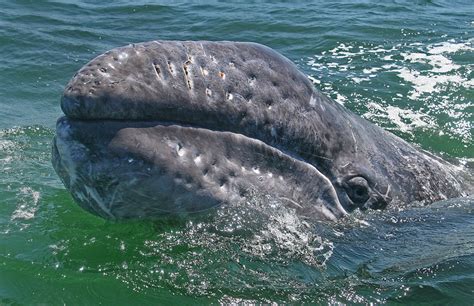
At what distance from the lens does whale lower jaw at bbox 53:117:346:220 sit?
5348mm

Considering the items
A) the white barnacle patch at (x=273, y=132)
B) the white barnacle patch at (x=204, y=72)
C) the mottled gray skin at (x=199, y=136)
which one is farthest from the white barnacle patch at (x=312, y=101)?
the white barnacle patch at (x=204, y=72)

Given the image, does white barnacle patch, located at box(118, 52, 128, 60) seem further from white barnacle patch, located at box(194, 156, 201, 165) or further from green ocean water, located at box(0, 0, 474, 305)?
green ocean water, located at box(0, 0, 474, 305)

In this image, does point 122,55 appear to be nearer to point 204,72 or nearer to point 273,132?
point 204,72

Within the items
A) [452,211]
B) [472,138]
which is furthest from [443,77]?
[452,211]

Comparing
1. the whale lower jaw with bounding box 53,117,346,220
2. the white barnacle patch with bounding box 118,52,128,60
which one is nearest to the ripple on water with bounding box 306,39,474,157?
the whale lower jaw with bounding box 53,117,346,220

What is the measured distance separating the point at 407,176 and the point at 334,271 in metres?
1.95

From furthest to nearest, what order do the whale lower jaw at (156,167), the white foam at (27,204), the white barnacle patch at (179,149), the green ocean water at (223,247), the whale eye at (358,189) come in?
the white foam at (27,204) < the whale eye at (358,189) < the green ocean water at (223,247) < the white barnacle patch at (179,149) < the whale lower jaw at (156,167)

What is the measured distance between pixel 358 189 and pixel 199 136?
6.46ft

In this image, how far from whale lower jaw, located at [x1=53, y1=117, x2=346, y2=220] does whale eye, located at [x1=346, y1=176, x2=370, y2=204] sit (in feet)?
3.20

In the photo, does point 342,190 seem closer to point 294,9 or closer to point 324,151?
point 324,151

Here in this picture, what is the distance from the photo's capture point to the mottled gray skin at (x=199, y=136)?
5363 millimetres

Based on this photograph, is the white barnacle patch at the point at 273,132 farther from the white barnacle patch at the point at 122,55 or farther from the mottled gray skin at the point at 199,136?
the white barnacle patch at the point at 122,55

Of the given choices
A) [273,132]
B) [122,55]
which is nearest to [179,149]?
[122,55]

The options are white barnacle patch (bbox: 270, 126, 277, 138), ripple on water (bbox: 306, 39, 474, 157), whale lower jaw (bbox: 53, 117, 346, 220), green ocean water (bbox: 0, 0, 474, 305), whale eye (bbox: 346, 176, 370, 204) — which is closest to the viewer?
whale lower jaw (bbox: 53, 117, 346, 220)
